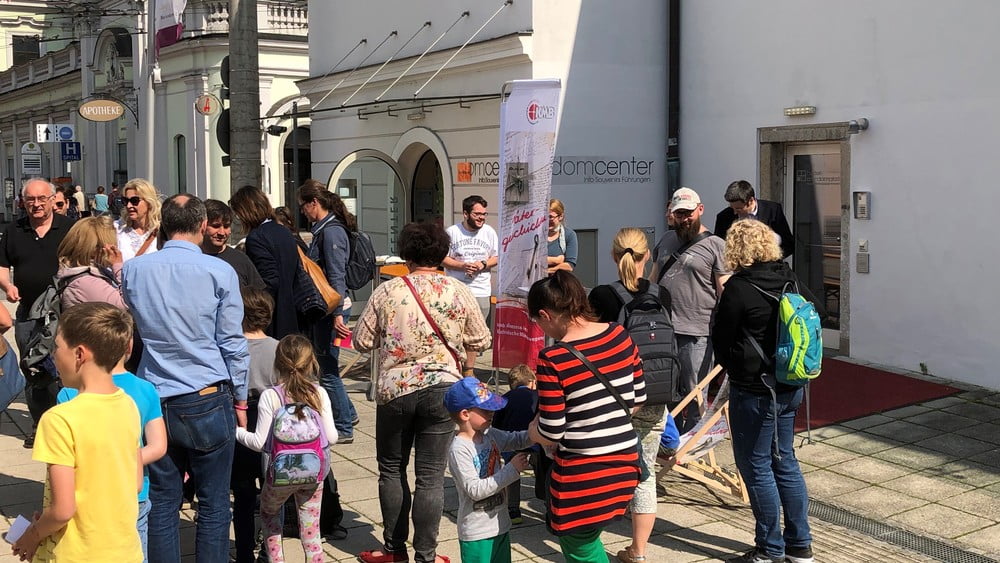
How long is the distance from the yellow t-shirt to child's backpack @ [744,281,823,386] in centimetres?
291

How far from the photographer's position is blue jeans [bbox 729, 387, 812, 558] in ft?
16.8

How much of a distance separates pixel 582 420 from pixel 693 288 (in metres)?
2.99

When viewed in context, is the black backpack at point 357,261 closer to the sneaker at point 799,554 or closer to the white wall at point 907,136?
the sneaker at point 799,554

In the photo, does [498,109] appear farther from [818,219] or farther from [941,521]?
[941,521]

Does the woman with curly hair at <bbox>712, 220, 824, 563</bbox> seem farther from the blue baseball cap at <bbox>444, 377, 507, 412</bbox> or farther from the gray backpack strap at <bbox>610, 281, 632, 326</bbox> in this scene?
the blue baseball cap at <bbox>444, 377, 507, 412</bbox>

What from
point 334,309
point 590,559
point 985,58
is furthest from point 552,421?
point 985,58

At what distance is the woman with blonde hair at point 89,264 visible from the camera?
18.2 ft

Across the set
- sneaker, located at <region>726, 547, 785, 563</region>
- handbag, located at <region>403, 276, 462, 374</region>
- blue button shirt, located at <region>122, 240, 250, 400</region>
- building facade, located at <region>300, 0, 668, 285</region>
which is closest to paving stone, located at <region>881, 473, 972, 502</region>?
sneaker, located at <region>726, 547, 785, 563</region>

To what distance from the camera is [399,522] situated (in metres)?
5.09

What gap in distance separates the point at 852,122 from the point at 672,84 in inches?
106

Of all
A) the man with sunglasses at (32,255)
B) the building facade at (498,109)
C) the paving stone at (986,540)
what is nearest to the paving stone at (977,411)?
the paving stone at (986,540)

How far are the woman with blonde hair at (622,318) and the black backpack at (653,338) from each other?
1 cm

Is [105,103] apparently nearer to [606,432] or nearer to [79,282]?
[79,282]

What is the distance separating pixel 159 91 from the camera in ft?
95.9
